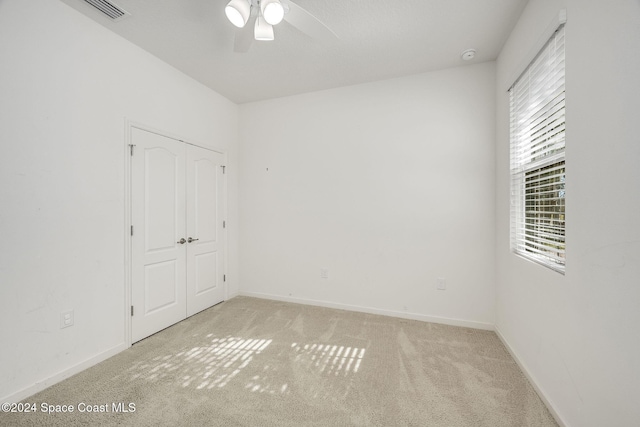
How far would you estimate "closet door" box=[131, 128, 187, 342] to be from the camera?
2.47 meters

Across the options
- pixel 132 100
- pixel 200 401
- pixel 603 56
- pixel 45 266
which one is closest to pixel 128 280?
pixel 45 266

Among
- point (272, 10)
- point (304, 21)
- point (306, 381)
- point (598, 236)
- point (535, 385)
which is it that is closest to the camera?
point (598, 236)

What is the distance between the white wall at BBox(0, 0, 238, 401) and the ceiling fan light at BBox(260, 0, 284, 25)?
5.60ft

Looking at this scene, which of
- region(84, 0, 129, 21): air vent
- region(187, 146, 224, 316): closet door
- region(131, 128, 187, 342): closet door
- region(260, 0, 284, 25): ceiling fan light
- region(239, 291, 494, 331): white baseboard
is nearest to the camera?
region(260, 0, 284, 25): ceiling fan light

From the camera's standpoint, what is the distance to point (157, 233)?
2.68 meters

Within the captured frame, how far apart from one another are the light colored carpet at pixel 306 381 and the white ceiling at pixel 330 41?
2.85m

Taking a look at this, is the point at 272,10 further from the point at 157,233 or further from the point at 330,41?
the point at 157,233

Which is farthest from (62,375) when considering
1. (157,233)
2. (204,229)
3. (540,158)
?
(540,158)

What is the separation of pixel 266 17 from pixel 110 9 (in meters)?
1.50

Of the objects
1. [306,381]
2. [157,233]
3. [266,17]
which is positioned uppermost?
[266,17]

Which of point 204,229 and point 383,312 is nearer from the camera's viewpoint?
point 383,312

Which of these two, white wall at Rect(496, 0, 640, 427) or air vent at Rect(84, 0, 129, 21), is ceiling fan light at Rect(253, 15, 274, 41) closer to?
air vent at Rect(84, 0, 129, 21)

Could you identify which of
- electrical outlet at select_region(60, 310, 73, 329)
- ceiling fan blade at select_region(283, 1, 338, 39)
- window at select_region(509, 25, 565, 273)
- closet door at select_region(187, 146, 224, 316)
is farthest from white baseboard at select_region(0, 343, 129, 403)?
window at select_region(509, 25, 565, 273)

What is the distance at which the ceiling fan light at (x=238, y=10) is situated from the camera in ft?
4.90
